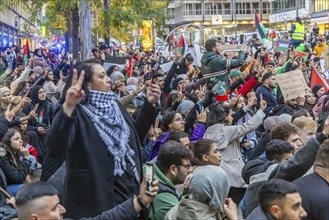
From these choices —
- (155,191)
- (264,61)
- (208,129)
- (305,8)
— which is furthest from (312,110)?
(305,8)

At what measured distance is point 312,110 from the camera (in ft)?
37.4

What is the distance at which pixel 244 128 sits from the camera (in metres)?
8.77

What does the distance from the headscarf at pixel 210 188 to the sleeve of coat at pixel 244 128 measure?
3775 mm

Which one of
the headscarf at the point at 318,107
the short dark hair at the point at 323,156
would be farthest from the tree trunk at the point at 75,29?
the short dark hair at the point at 323,156

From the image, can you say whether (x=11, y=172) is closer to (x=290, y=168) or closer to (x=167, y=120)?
(x=167, y=120)

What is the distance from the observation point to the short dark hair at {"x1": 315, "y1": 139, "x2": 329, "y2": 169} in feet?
16.7

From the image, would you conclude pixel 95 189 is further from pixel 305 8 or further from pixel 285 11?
pixel 285 11

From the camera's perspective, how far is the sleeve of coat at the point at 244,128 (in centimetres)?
866

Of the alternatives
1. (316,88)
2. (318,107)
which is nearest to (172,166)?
(318,107)

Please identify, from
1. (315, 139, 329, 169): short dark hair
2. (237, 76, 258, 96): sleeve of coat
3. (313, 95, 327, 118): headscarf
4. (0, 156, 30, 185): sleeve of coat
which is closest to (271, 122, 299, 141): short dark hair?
(315, 139, 329, 169): short dark hair

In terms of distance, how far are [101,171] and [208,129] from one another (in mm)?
4014

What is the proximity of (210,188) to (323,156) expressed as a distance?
882 mm

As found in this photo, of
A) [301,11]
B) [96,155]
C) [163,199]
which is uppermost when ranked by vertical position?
[301,11]

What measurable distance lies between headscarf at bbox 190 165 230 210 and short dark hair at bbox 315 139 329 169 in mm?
736
